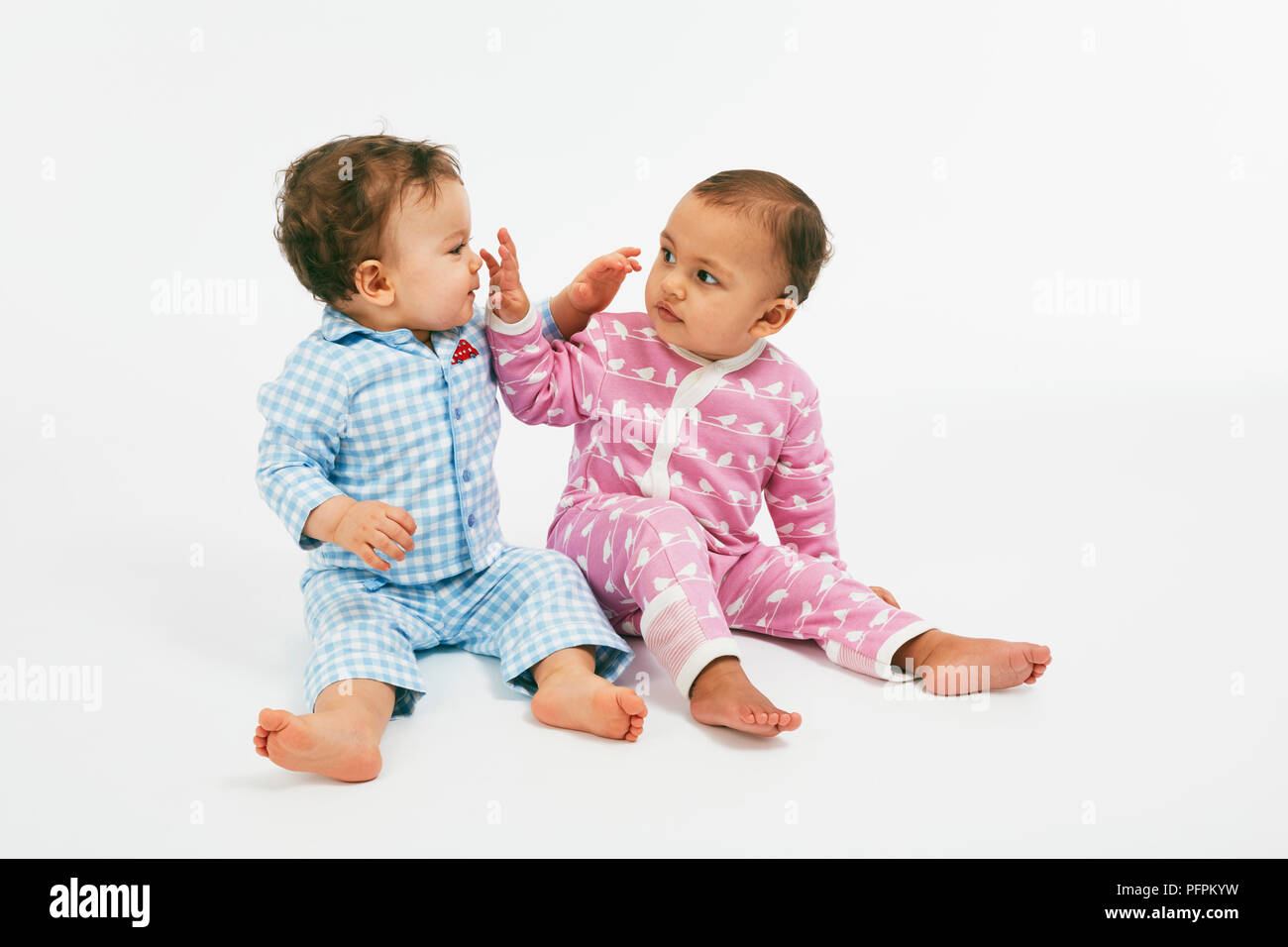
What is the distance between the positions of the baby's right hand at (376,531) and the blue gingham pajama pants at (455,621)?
0.53 ft

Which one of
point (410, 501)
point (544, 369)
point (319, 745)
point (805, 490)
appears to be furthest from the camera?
point (805, 490)

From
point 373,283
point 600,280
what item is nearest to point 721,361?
point 600,280

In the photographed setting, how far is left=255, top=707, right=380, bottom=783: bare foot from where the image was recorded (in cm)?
175

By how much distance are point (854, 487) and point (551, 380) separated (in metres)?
1.11

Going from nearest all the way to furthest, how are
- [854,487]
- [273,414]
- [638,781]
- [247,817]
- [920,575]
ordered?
[247,817], [638,781], [273,414], [920,575], [854,487]

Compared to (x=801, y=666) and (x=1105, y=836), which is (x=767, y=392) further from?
(x=1105, y=836)

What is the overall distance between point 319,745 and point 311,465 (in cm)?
52

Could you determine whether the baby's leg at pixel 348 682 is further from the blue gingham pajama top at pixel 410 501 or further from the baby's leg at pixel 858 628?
the baby's leg at pixel 858 628

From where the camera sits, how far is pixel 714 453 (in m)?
2.40

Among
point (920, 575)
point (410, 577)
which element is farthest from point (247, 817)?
point (920, 575)

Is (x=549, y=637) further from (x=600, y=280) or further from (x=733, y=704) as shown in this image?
(x=600, y=280)

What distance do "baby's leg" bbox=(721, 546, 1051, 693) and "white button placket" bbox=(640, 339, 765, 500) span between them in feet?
0.72

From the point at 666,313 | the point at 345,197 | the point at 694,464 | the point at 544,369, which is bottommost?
the point at 694,464

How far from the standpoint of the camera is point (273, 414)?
6.97 ft
